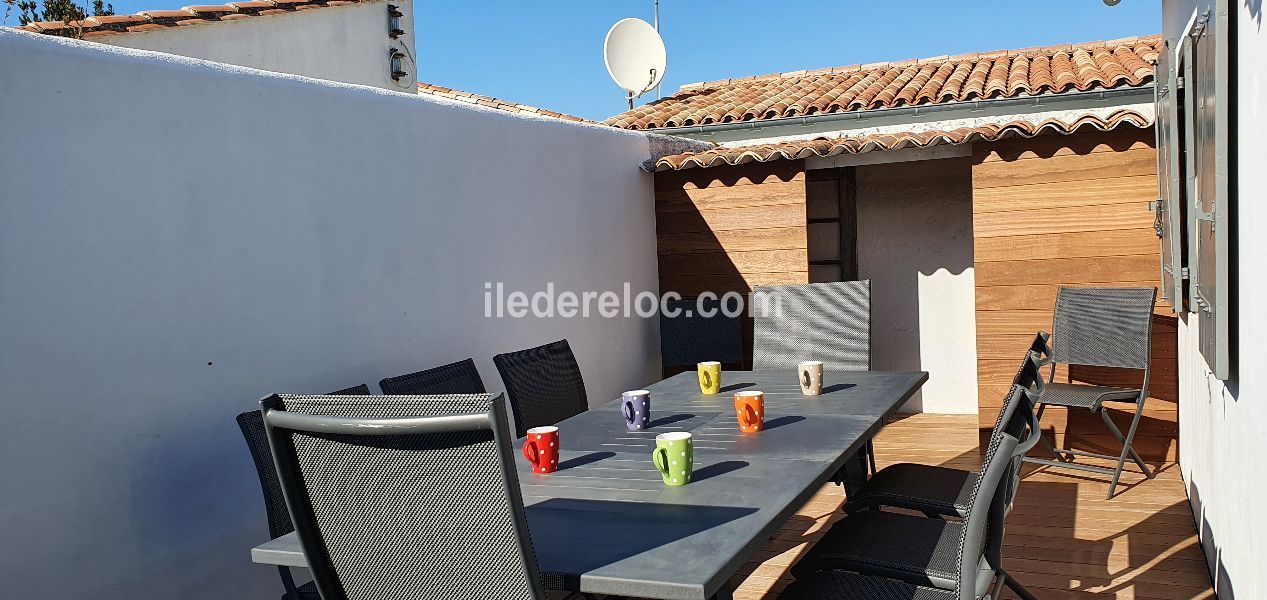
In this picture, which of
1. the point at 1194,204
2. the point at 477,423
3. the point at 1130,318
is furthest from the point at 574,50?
the point at 477,423

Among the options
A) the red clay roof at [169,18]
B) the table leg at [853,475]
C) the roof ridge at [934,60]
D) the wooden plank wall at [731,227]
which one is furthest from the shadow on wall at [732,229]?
the roof ridge at [934,60]

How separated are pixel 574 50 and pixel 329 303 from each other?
1913 cm

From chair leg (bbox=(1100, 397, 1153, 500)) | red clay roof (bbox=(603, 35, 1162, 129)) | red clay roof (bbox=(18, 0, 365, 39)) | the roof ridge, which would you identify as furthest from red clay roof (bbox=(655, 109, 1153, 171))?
red clay roof (bbox=(18, 0, 365, 39))

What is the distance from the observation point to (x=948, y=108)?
7.20m

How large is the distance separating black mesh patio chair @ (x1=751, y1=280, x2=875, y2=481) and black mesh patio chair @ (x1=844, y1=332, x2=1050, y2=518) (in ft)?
3.81

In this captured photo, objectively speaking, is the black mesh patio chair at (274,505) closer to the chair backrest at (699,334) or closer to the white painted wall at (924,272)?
the chair backrest at (699,334)

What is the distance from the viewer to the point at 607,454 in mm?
2773

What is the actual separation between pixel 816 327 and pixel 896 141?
1.76m

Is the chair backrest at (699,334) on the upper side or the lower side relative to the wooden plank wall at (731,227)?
lower

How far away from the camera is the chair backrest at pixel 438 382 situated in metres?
3.39

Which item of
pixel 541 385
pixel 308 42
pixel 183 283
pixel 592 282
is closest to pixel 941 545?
pixel 541 385

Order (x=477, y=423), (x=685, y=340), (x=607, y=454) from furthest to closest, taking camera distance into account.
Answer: (x=685, y=340) → (x=607, y=454) → (x=477, y=423)

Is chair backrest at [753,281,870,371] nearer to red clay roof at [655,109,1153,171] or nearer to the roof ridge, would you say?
red clay roof at [655,109,1153,171]

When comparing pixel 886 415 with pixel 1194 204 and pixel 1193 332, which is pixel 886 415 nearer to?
pixel 1194 204
